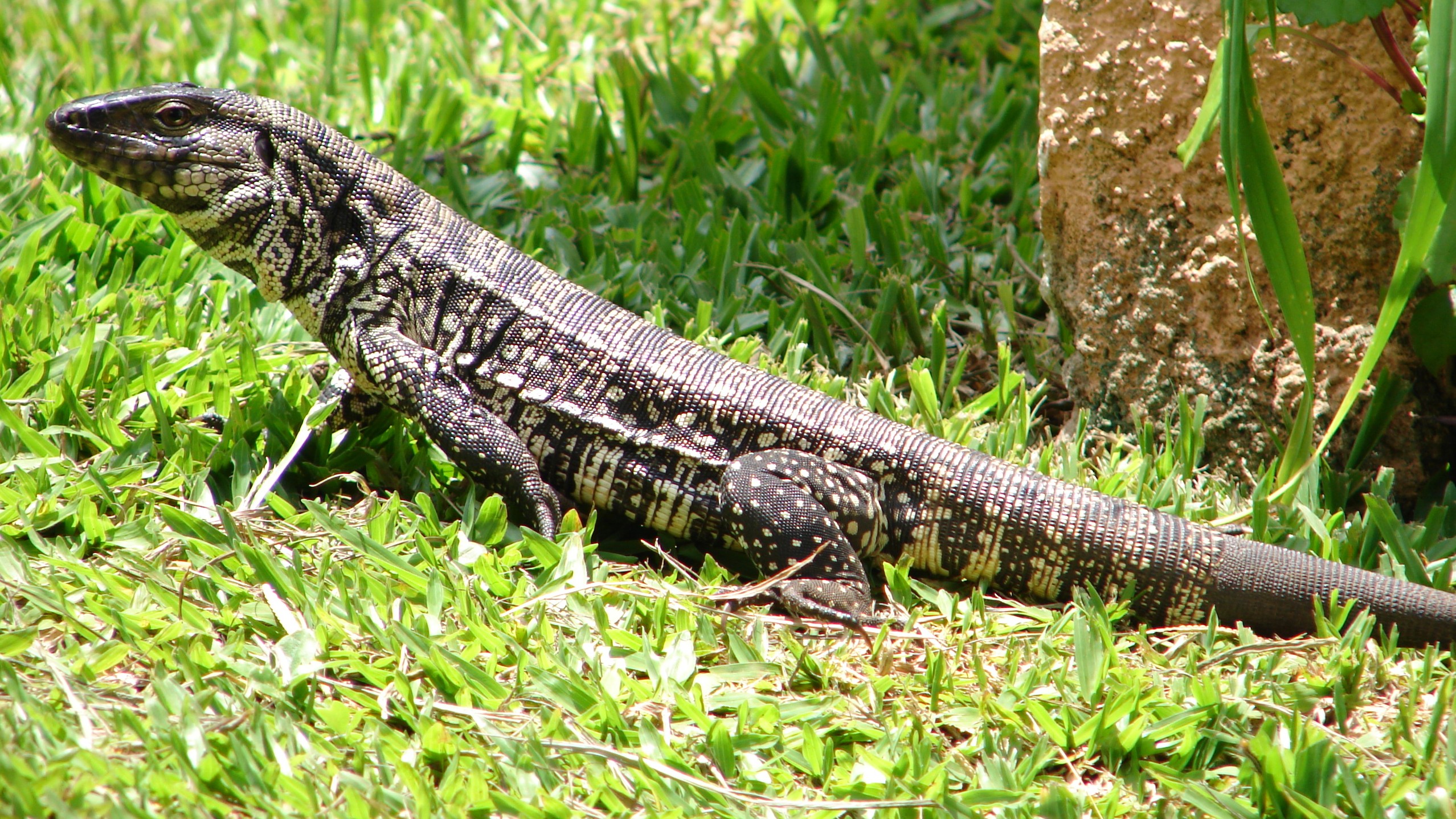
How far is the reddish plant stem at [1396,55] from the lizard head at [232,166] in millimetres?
3297

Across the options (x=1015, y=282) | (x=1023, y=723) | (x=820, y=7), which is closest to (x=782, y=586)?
(x=1023, y=723)

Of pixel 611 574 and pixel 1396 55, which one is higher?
pixel 1396 55

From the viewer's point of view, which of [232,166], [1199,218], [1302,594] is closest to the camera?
[1302,594]

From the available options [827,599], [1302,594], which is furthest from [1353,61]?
[827,599]

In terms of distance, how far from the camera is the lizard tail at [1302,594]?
10.7ft

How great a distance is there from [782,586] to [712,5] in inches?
218

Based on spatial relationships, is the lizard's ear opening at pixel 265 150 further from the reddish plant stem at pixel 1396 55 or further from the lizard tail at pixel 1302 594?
the reddish plant stem at pixel 1396 55

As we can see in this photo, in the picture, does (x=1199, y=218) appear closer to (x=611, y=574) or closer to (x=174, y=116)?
(x=611, y=574)

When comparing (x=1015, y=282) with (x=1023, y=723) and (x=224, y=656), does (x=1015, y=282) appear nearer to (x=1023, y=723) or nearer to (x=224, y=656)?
(x=1023, y=723)

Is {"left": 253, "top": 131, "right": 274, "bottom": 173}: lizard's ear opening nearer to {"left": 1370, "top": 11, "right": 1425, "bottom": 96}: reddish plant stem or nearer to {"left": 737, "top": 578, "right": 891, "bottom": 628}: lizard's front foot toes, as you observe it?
{"left": 737, "top": 578, "right": 891, "bottom": 628}: lizard's front foot toes

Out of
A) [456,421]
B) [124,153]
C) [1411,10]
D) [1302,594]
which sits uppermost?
[1411,10]

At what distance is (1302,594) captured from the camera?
3332mm

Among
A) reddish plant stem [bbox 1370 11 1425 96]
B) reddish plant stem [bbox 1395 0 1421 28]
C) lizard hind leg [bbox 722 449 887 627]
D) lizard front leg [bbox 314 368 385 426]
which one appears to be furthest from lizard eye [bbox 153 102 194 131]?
reddish plant stem [bbox 1395 0 1421 28]

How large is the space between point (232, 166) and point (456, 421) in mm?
1145
